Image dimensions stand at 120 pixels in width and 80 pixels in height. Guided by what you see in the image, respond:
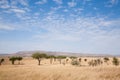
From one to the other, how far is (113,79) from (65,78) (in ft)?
14.4

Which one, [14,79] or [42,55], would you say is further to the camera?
[42,55]

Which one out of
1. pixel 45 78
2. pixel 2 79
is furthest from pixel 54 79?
pixel 2 79

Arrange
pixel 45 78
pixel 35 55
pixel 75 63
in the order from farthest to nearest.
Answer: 1. pixel 35 55
2. pixel 75 63
3. pixel 45 78

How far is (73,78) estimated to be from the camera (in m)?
15.9

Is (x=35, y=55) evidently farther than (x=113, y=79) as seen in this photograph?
Yes

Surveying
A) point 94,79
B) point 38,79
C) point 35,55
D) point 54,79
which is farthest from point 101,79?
point 35,55

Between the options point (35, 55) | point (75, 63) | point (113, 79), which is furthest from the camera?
point (35, 55)

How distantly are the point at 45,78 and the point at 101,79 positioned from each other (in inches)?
204

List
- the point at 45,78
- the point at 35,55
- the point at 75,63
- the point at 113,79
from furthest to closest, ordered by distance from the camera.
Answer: the point at 35,55 → the point at 75,63 → the point at 45,78 → the point at 113,79

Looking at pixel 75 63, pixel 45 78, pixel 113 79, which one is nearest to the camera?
pixel 113 79

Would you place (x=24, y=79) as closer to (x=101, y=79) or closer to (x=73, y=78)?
(x=73, y=78)

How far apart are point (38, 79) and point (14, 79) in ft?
8.36

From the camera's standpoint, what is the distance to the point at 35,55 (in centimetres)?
8600

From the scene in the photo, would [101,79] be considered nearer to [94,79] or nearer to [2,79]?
[94,79]
